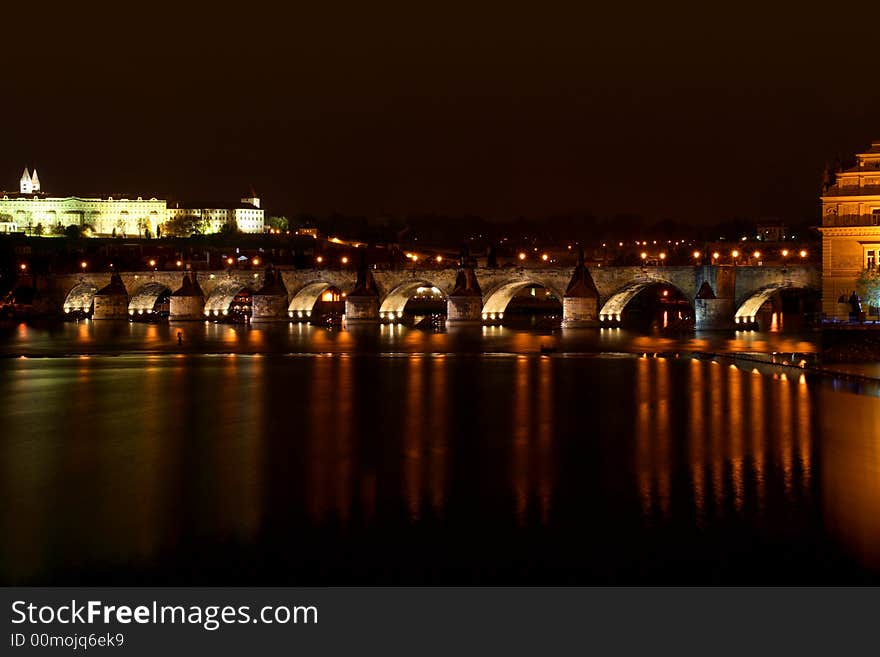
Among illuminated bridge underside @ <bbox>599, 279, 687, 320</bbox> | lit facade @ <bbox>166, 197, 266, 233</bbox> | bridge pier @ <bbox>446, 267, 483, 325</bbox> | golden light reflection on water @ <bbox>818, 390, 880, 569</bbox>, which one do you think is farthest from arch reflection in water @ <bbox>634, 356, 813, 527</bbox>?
lit facade @ <bbox>166, 197, 266, 233</bbox>

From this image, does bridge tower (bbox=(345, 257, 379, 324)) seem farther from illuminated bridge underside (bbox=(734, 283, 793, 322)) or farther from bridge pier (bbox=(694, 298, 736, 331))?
illuminated bridge underside (bbox=(734, 283, 793, 322))

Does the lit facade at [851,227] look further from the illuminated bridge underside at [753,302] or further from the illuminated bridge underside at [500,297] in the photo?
the illuminated bridge underside at [500,297]

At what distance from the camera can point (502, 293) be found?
2500 inches

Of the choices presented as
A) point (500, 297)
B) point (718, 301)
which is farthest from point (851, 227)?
point (500, 297)

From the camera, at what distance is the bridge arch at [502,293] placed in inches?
2287

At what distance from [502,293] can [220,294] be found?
19998mm

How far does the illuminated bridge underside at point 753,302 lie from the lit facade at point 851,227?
8.27 meters

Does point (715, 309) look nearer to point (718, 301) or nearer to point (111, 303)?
point (718, 301)

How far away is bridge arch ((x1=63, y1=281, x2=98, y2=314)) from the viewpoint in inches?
3063

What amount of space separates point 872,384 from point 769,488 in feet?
36.1

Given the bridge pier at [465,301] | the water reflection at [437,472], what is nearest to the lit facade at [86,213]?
the bridge pier at [465,301]

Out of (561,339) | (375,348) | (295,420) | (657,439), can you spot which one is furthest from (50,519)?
(561,339)

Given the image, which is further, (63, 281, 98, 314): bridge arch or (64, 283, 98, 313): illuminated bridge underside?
Answer: (64, 283, 98, 313): illuminated bridge underside

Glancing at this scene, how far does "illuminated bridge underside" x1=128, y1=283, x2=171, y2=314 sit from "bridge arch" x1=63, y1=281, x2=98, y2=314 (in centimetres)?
343
